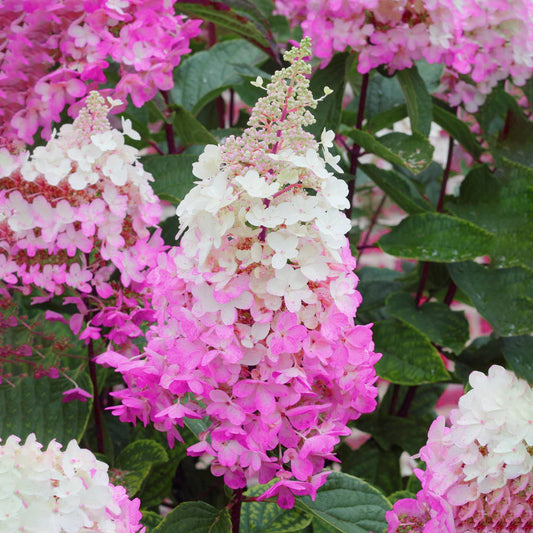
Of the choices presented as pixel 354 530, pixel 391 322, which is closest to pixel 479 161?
pixel 391 322

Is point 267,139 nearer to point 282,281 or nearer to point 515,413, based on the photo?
point 282,281

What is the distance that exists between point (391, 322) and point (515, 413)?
1.65 ft

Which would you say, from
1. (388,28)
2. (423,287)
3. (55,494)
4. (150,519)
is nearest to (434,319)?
(423,287)

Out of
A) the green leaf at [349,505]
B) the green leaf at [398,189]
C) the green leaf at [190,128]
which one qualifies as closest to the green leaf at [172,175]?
the green leaf at [190,128]

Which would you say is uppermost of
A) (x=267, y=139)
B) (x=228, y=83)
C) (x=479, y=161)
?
(x=267, y=139)

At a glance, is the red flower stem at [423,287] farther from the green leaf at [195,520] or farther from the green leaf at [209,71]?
the green leaf at [195,520]

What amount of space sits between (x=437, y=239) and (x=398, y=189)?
0.11 metres

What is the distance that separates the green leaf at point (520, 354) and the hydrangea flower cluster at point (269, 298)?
53cm

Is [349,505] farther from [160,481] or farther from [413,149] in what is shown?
[413,149]

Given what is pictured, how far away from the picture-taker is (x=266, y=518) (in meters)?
0.85

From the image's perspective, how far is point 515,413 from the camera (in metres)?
0.61

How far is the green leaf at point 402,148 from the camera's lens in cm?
100

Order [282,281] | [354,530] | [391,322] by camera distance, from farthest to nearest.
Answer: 1. [391,322]
2. [354,530]
3. [282,281]

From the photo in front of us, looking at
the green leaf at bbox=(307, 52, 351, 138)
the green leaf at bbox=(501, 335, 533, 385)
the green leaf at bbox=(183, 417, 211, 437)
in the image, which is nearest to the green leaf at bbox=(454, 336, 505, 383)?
the green leaf at bbox=(501, 335, 533, 385)
